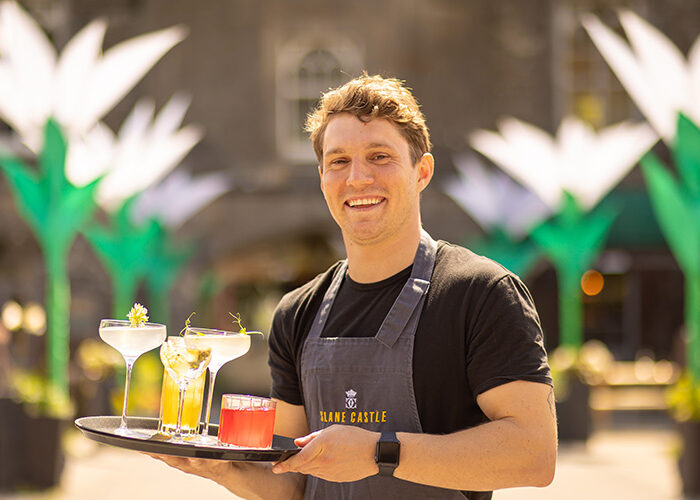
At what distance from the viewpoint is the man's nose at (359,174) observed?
7.61ft

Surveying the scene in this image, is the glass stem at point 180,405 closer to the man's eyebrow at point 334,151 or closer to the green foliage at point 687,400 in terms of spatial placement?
the man's eyebrow at point 334,151

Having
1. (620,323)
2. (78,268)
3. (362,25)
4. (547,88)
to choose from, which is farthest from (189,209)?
(620,323)

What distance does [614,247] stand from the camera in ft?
56.5

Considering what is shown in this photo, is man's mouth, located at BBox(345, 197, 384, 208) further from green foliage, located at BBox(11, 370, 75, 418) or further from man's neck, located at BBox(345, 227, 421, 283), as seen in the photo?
green foliage, located at BBox(11, 370, 75, 418)

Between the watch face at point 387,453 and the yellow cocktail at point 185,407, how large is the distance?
0.58 meters

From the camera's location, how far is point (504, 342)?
2.12 m

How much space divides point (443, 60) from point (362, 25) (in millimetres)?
1777

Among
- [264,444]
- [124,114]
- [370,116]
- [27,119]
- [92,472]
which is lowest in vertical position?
[92,472]

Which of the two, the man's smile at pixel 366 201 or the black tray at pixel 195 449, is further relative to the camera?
the man's smile at pixel 366 201

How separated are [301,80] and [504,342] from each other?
16.2 m

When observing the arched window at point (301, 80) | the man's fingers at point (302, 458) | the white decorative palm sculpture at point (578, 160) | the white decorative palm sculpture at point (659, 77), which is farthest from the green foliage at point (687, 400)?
the arched window at point (301, 80)

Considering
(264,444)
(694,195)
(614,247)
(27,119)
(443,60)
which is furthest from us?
(443,60)

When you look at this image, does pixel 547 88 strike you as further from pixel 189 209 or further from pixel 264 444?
pixel 264 444

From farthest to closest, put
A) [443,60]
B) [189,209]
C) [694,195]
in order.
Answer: [443,60]
[189,209]
[694,195]
